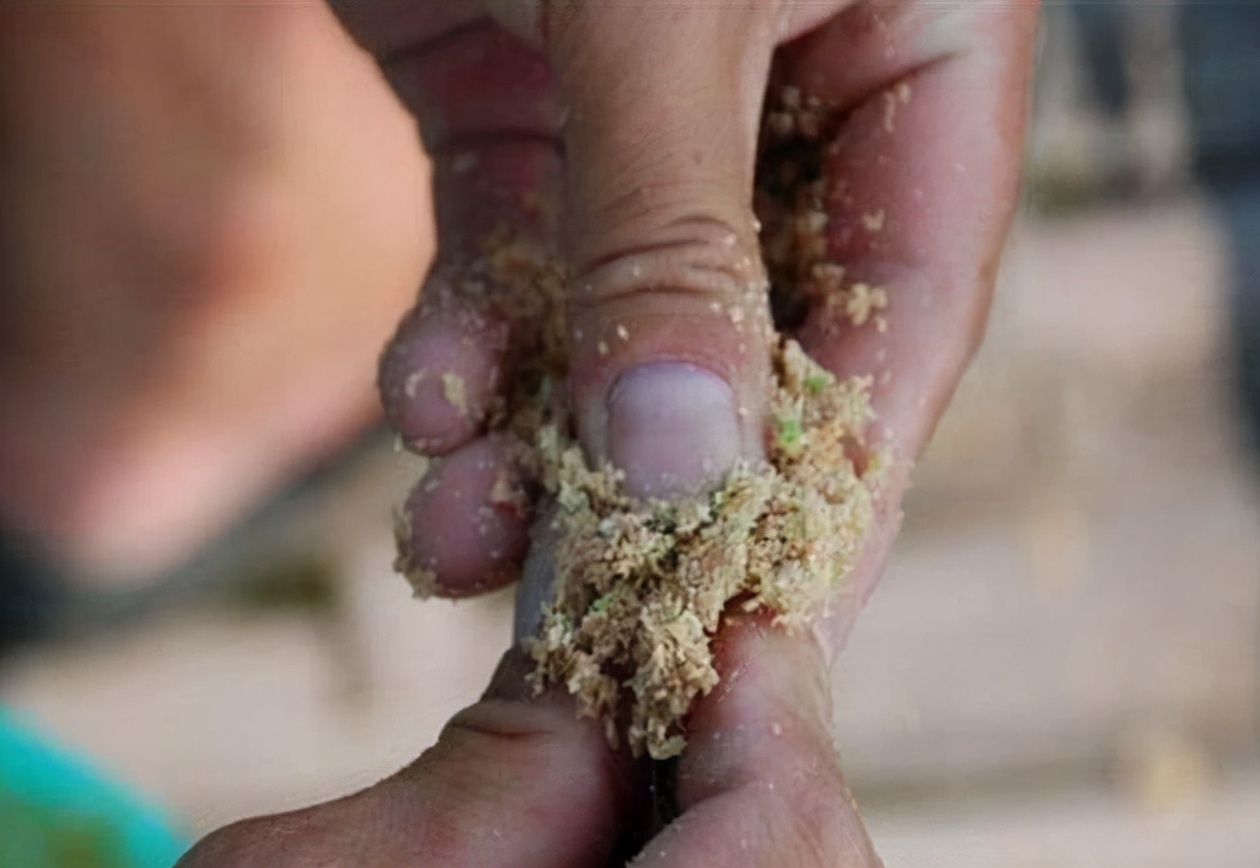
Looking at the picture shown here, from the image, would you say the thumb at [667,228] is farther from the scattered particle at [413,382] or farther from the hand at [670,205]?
the scattered particle at [413,382]

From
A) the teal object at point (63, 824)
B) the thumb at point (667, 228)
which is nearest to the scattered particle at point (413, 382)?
the thumb at point (667, 228)

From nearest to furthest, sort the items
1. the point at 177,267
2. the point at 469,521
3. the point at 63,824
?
the point at 469,521 → the point at 63,824 → the point at 177,267

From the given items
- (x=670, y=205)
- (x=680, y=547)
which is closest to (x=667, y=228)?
(x=670, y=205)

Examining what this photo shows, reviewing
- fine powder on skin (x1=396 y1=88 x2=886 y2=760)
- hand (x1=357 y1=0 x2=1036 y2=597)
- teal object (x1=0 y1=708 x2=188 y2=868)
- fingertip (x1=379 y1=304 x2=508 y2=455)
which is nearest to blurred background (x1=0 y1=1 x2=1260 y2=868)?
teal object (x1=0 y1=708 x2=188 y2=868)

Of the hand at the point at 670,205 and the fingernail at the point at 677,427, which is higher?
the hand at the point at 670,205

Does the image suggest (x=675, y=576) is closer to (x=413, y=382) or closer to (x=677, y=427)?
(x=677, y=427)

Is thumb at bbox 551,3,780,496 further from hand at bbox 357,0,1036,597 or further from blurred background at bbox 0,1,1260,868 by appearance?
blurred background at bbox 0,1,1260,868

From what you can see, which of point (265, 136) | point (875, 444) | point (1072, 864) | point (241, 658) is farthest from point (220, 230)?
point (1072, 864)

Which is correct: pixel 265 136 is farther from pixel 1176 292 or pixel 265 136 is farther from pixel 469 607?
pixel 1176 292
